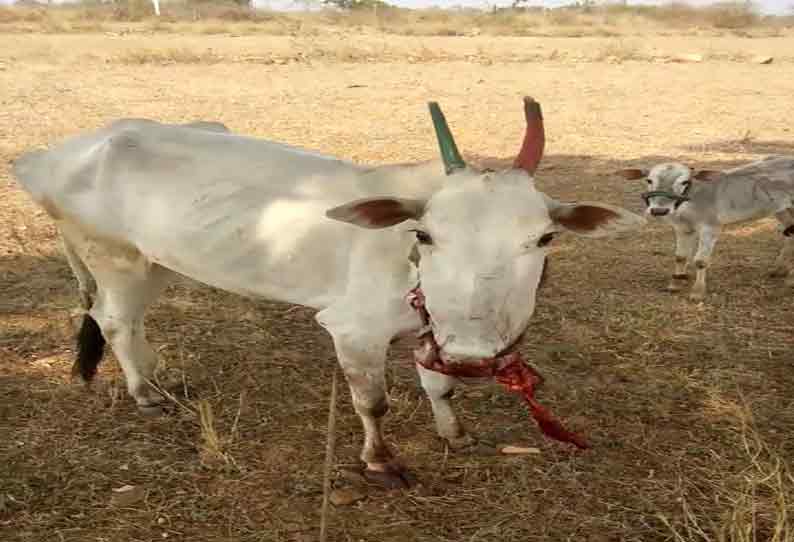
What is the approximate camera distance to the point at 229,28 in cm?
3105

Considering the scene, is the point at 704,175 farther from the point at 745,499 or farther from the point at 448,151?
the point at 448,151

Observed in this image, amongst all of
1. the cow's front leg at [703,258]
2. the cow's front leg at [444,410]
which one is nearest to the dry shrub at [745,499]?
the cow's front leg at [444,410]

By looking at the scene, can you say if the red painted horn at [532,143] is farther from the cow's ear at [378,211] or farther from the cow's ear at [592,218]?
the cow's ear at [378,211]

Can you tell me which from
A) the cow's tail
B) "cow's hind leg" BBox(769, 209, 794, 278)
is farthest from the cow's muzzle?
the cow's tail

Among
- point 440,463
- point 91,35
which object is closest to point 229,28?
point 91,35

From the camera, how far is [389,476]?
3.48 meters

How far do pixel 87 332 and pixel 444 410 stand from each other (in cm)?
196

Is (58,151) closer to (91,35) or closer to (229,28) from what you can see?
(91,35)

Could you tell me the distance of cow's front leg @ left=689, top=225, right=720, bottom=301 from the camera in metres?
5.96

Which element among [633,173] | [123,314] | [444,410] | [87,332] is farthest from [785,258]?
[87,332]

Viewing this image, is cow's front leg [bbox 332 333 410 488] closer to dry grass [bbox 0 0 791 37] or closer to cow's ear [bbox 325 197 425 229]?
cow's ear [bbox 325 197 425 229]

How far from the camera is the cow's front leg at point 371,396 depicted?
328cm

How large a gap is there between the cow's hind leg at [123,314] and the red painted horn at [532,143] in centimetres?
204

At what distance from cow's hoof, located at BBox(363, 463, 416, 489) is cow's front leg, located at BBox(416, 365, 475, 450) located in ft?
1.13
